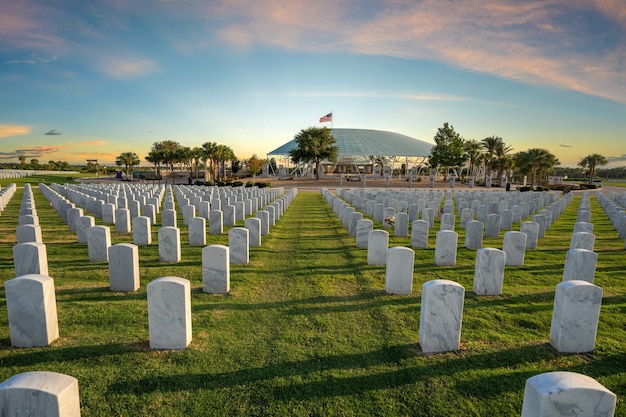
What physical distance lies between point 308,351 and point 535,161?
7335 cm

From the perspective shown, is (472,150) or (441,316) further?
(472,150)

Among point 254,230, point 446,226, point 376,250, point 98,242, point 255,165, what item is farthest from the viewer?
point 255,165

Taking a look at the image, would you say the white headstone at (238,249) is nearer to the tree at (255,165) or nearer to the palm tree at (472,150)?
the palm tree at (472,150)

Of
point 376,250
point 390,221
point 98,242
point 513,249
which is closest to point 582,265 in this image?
point 513,249

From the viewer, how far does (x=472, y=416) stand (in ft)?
12.1

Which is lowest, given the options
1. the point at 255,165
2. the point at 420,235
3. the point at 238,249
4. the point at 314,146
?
the point at 238,249

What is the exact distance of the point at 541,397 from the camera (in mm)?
2850

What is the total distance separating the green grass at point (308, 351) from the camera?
3.91 metres

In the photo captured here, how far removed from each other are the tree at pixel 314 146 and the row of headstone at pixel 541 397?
6459 cm

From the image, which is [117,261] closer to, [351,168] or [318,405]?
[318,405]

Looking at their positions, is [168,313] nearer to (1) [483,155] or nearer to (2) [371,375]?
(2) [371,375]

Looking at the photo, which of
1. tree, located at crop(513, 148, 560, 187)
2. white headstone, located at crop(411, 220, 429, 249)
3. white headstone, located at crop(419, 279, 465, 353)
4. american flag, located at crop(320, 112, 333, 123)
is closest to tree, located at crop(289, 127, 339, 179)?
american flag, located at crop(320, 112, 333, 123)

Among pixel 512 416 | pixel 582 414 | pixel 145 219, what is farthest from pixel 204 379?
pixel 145 219

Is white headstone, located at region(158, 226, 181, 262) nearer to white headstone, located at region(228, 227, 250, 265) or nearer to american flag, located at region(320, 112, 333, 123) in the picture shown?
white headstone, located at region(228, 227, 250, 265)
